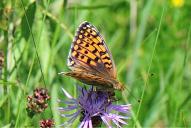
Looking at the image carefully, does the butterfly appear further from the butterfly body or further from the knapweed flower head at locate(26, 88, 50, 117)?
the knapweed flower head at locate(26, 88, 50, 117)

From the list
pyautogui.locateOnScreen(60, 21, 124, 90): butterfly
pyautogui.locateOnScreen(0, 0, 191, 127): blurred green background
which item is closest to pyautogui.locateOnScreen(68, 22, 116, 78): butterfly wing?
pyautogui.locateOnScreen(60, 21, 124, 90): butterfly

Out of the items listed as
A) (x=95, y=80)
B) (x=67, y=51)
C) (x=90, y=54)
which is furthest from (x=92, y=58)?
(x=67, y=51)

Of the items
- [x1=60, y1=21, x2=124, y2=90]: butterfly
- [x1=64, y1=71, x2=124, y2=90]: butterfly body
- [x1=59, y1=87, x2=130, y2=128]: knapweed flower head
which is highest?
[x1=60, y1=21, x2=124, y2=90]: butterfly

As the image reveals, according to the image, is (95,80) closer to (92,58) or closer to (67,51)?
(92,58)

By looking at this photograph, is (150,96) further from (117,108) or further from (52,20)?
(117,108)

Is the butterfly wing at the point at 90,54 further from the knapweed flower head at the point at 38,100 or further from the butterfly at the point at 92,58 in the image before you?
the knapweed flower head at the point at 38,100

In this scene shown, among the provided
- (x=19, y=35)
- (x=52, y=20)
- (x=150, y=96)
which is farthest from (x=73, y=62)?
(x=150, y=96)
